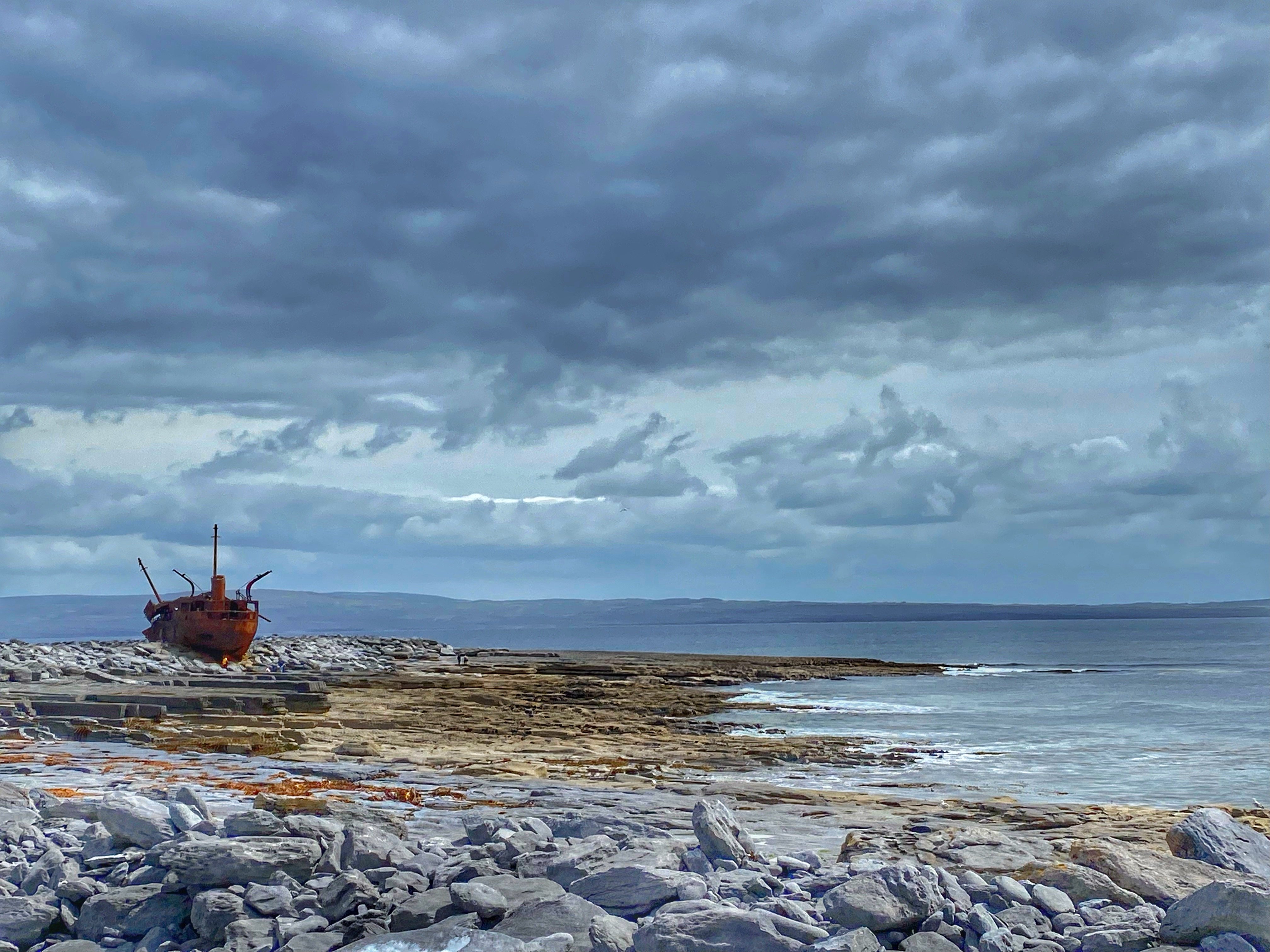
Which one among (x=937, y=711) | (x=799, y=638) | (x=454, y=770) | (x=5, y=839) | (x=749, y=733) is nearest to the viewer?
(x=5, y=839)

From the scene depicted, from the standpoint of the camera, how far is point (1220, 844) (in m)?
8.46

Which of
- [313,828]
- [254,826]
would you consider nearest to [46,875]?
[254,826]

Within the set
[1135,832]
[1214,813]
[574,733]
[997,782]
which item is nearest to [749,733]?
[574,733]

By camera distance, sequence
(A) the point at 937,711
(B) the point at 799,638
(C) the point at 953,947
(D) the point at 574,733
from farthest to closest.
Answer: (B) the point at 799,638 < (A) the point at 937,711 < (D) the point at 574,733 < (C) the point at 953,947

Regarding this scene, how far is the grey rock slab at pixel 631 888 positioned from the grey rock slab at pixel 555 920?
0.59 feet

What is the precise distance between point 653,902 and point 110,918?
3797mm

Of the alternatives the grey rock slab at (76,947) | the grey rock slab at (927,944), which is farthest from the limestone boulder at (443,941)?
the grey rock slab at (927,944)

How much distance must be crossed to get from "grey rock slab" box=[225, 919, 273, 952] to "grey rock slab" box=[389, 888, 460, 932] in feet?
2.59

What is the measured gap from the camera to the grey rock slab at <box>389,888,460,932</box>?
7.27m

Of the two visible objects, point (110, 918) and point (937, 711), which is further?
point (937, 711)

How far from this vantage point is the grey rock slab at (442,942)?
6871 millimetres

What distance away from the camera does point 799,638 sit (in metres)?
148

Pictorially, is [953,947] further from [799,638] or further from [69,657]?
[799,638]

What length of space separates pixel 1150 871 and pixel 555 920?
13.8 feet
